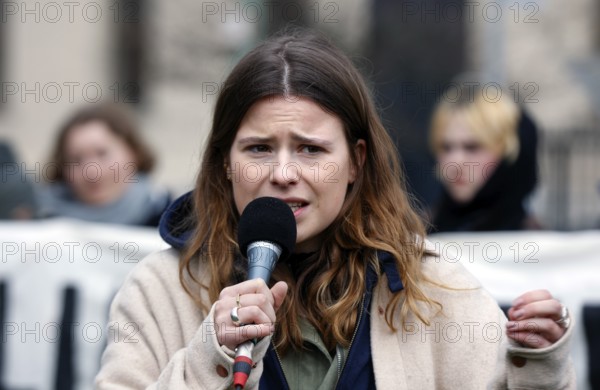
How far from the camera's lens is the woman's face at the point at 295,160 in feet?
9.81

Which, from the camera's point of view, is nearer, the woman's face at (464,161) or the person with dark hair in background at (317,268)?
the person with dark hair in background at (317,268)

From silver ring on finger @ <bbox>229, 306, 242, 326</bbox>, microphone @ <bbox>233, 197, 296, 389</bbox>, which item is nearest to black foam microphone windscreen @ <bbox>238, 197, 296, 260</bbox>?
microphone @ <bbox>233, 197, 296, 389</bbox>

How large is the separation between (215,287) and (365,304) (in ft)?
1.29

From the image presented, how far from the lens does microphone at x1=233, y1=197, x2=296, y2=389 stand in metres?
2.70

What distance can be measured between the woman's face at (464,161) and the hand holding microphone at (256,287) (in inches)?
123

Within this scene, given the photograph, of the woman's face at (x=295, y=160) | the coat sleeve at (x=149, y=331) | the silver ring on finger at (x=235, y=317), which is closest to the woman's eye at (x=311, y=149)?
the woman's face at (x=295, y=160)

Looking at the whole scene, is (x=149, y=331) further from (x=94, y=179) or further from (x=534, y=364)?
(x=94, y=179)

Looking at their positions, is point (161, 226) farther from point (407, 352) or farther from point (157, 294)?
point (407, 352)

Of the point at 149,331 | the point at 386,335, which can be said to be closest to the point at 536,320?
the point at 386,335

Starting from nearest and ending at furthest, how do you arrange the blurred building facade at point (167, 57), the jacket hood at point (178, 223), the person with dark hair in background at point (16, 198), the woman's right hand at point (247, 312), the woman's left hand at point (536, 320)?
the woman's right hand at point (247, 312) < the woman's left hand at point (536, 320) < the jacket hood at point (178, 223) < the person with dark hair in background at point (16, 198) < the blurred building facade at point (167, 57)

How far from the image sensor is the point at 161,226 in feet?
10.6

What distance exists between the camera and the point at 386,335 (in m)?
3.03

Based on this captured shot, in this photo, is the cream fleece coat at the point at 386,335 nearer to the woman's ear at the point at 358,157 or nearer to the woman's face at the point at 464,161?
the woman's ear at the point at 358,157

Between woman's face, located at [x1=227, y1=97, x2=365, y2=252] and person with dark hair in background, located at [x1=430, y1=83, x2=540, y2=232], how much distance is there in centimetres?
285
